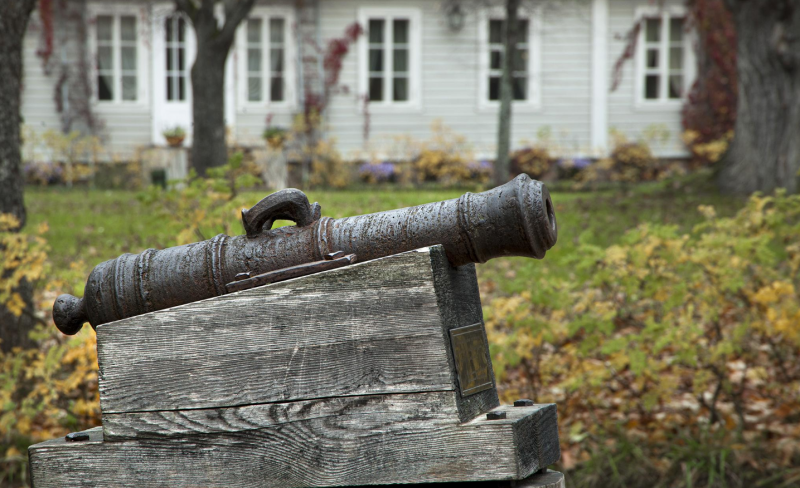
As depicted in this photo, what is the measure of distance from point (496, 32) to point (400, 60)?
7.27ft

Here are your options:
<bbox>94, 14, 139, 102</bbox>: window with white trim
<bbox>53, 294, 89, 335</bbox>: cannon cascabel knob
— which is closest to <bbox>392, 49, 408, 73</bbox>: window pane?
<bbox>94, 14, 139, 102</bbox>: window with white trim

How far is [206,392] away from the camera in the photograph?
7.43 feet

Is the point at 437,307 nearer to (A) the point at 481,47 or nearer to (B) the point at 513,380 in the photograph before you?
(B) the point at 513,380

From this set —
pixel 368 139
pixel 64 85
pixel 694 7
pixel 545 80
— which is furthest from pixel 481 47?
pixel 64 85

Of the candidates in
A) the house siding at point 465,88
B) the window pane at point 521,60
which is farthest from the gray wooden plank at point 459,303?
the window pane at point 521,60

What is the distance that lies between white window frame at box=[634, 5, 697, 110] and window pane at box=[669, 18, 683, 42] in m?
0.18

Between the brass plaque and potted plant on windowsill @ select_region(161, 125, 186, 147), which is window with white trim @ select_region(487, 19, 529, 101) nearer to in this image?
potted plant on windowsill @ select_region(161, 125, 186, 147)

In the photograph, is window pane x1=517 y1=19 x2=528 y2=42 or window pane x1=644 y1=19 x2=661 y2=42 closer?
window pane x1=517 y1=19 x2=528 y2=42

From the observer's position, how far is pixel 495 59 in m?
19.3

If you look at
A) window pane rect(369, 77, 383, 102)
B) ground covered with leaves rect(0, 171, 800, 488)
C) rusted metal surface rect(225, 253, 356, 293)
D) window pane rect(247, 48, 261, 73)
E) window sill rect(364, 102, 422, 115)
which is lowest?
ground covered with leaves rect(0, 171, 800, 488)

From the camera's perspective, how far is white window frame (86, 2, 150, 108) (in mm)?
18594

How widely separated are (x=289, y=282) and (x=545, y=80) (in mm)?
17711

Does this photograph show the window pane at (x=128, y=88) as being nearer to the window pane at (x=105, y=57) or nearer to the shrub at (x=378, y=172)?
the window pane at (x=105, y=57)

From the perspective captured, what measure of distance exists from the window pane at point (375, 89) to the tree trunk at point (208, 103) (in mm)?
7715
